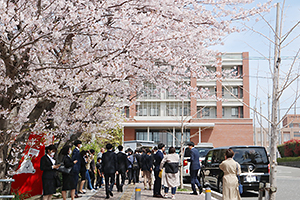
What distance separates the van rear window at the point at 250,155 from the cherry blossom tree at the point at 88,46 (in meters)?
3.87

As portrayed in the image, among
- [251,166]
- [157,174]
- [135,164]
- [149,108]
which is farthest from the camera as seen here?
[149,108]

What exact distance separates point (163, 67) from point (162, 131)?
45261mm

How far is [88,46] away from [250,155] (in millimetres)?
7006

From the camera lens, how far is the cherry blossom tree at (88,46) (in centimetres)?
745

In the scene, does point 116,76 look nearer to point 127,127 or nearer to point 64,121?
point 64,121

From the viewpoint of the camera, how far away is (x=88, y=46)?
9.53 meters

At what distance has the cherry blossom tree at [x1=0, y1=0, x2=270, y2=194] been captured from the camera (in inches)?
293

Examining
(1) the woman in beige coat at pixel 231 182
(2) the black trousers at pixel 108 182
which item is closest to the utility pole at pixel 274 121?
(1) the woman in beige coat at pixel 231 182

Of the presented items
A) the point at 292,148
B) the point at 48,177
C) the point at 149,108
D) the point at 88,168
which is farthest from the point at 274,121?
the point at 149,108

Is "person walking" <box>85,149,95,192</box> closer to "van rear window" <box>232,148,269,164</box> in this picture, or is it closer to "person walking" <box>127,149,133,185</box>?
"person walking" <box>127,149,133,185</box>

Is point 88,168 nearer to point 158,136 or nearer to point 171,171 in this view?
point 171,171

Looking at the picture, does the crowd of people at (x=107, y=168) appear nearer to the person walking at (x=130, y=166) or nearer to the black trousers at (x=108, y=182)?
the black trousers at (x=108, y=182)

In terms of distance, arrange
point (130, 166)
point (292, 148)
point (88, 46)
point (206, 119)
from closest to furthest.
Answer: point (88, 46)
point (130, 166)
point (292, 148)
point (206, 119)

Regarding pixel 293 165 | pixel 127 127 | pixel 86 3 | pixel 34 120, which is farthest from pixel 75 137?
pixel 127 127
